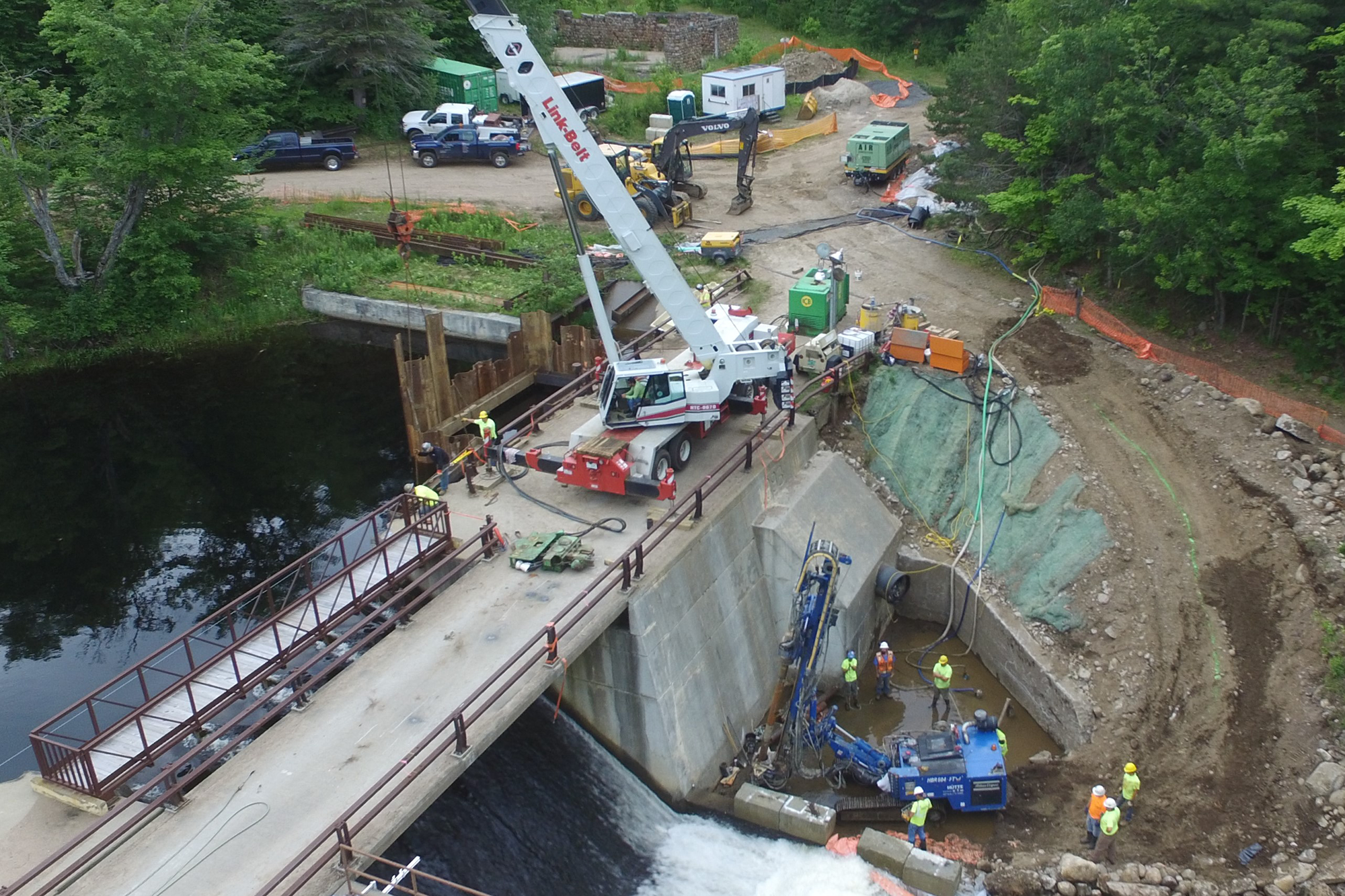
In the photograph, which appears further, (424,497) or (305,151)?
(305,151)

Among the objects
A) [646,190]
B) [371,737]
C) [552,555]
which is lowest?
[371,737]

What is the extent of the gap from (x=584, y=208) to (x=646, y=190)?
3.32 m

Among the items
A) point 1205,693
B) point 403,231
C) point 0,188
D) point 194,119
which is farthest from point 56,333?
point 1205,693

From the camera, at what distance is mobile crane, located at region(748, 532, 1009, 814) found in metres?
18.8

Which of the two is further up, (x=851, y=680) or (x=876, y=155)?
(x=876, y=155)

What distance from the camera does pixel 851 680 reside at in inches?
853

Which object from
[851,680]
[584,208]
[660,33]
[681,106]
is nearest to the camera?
[851,680]

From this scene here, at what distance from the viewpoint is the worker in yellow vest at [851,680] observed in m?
21.6

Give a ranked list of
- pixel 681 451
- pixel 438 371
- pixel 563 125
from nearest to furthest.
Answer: pixel 563 125, pixel 681 451, pixel 438 371

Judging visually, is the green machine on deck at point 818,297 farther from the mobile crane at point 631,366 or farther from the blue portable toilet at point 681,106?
the blue portable toilet at point 681,106

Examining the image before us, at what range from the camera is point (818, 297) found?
95.5 feet

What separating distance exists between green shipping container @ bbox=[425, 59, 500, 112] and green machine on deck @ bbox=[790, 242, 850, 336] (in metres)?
31.6

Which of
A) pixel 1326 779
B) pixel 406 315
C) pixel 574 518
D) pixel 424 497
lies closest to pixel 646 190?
pixel 406 315

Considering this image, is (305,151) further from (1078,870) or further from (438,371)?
(1078,870)
